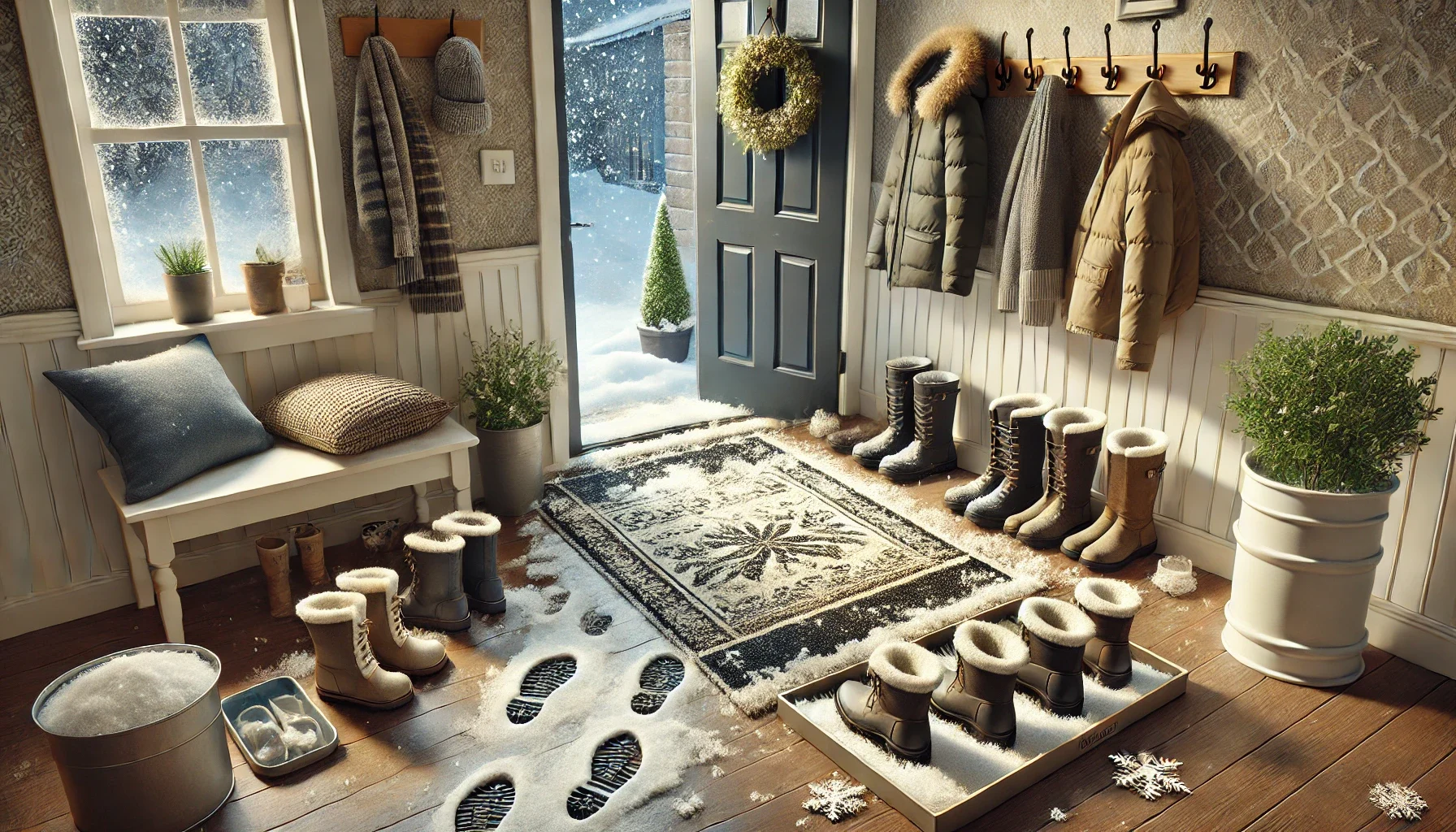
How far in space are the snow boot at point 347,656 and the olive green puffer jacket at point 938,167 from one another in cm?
218

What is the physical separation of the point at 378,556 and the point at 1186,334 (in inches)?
99.4

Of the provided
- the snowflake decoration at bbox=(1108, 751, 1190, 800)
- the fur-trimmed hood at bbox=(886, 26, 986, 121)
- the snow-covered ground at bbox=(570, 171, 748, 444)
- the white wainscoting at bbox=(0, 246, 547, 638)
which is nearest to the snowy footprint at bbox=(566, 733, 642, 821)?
the snowflake decoration at bbox=(1108, 751, 1190, 800)

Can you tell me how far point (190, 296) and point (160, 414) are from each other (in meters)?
0.42

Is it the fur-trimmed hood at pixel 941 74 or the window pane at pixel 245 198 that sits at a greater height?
the fur-trimmed hood at pixel 941 74

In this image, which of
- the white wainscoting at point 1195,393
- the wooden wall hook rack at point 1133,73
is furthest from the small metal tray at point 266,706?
the wooden wall hook rack at point 1133,73

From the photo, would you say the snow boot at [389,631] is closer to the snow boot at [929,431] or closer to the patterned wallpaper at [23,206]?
the patterned wallpaper at [23,206]

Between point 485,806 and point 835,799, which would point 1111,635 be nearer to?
point 835,799

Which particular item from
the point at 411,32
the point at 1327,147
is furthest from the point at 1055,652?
the point at 411,32

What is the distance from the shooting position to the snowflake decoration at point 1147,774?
2020 mm

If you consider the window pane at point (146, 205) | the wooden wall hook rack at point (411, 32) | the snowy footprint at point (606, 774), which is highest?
the wooden wall hook rack at point (411, 32)

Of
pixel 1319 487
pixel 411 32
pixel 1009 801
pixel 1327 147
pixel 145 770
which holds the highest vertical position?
pixel 411 32

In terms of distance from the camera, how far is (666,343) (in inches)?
214

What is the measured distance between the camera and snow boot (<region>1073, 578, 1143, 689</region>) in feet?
7.45

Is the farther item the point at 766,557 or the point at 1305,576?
the point at 766,557
